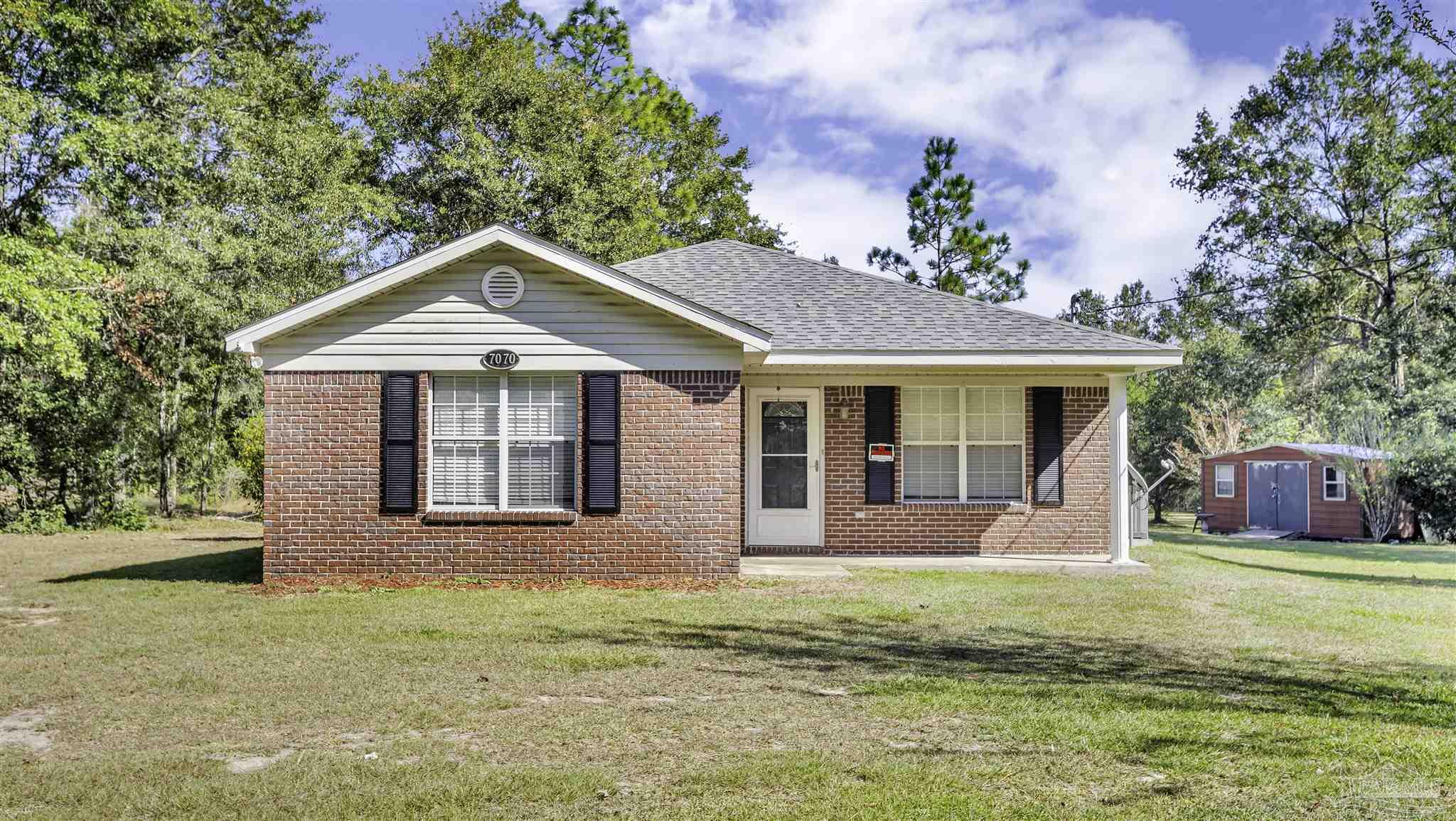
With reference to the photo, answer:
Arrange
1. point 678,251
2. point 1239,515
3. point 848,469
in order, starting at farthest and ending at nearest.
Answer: point 1239,515 < point 678,251 < point 848,469

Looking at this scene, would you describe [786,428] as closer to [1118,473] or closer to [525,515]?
[525,515]

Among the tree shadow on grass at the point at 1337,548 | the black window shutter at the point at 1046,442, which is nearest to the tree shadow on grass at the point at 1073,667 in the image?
the black window shutter at the point at 1046,442

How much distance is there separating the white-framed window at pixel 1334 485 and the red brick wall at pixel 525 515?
20.4 metres

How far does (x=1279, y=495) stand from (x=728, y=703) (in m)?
25.6

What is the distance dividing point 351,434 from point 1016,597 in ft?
22.7

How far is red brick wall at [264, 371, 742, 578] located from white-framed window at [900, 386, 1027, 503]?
3480 millimetres

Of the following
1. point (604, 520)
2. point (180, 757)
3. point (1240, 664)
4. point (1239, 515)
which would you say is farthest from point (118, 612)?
point (1239, 515)

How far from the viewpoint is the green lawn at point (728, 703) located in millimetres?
4297

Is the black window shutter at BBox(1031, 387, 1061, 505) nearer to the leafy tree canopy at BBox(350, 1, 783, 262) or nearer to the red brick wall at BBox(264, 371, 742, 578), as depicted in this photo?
the red brick wall at BBox(264, 371, 742, 578)

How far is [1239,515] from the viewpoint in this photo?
92.5 ft

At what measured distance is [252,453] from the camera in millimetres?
22906

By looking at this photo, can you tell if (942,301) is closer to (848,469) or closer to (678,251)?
(848,469)

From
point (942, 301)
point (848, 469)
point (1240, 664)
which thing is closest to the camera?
point (1240, 664)

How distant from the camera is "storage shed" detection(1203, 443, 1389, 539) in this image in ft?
82.6
